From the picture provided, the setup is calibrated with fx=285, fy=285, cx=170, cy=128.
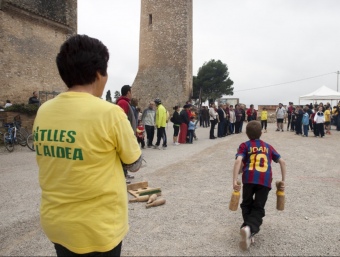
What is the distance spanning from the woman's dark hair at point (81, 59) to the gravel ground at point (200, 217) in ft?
7.02

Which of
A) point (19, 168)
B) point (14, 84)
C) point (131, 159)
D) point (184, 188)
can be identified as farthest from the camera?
point (14, 84)

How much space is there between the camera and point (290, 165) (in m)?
7.75

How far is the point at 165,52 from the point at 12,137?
775 inches

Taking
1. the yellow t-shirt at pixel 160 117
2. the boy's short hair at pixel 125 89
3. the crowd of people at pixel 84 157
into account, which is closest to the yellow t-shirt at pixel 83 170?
the crowd of people at pixel 84 157

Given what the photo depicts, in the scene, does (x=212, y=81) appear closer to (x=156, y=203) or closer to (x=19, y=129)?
(x=19, y=129)

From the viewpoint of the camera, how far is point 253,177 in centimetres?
306

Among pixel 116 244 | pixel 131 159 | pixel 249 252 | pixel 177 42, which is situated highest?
pixel 177 42

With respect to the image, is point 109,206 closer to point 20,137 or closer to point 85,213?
point 85,213

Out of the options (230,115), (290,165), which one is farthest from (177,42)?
(290,165)

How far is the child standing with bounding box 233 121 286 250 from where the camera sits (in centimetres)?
304

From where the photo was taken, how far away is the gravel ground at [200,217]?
312 centimetres

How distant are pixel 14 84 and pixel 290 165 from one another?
1220cm

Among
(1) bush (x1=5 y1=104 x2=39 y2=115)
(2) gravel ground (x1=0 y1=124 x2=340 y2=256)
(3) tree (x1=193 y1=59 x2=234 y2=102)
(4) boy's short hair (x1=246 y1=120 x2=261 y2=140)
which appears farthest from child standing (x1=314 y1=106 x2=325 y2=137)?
(3) tree (x1=193 y1=59 x2=234 y2=102)

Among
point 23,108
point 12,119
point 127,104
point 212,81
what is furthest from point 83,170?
point 212,81
